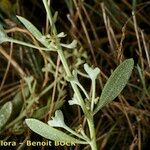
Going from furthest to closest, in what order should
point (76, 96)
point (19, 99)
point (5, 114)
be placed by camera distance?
1. point (19, 99)
2. point (5, 114)
3. point (76, 96)

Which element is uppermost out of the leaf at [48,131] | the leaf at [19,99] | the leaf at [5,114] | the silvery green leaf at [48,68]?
the leaf at [48,131]

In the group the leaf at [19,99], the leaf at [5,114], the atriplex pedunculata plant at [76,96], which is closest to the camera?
the atriplex pedunculata plant at [76,96]

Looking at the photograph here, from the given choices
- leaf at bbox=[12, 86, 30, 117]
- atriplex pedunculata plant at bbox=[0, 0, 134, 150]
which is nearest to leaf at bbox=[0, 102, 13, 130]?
leaf at bbox=[12, 86, 30, 117]

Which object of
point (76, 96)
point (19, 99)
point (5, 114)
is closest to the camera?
point (76, 96)

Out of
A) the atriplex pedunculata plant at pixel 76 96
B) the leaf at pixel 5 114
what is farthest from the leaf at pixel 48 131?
the leaf at pixel 5 114

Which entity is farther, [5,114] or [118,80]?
[5,114]

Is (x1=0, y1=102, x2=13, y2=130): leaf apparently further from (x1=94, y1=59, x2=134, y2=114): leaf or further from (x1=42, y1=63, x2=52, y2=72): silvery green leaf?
(x1=94, y1=59, x2=134, y2=114): leaf

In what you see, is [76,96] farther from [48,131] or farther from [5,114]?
[5,114]

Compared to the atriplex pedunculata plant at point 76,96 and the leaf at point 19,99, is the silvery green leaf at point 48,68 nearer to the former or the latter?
the leaf at point 19,99

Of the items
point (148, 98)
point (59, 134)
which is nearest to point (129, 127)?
point (148, 98)

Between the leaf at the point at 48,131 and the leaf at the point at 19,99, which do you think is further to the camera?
the leaf at the point at 19,99

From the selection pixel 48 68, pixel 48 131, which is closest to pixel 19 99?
pixel 48 68
